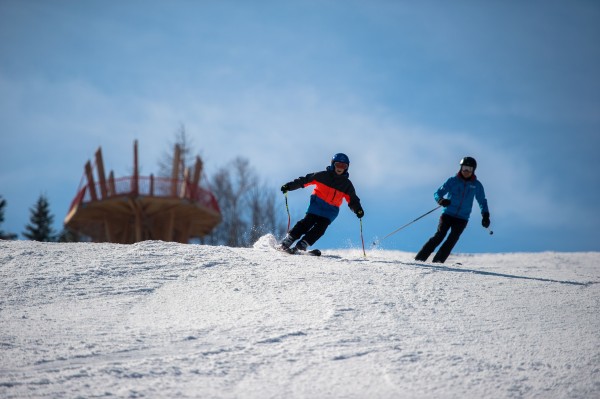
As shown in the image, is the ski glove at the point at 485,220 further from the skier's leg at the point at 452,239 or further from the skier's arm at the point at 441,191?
the skier's arm at the point at 441,191

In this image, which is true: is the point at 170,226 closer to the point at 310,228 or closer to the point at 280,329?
the point at 310,228

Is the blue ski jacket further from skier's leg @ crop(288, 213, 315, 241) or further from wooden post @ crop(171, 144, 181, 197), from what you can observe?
wooden post @ crop(171, 144, 181, 197)

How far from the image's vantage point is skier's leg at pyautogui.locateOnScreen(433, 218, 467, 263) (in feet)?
31.5

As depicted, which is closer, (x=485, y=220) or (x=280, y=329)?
(x=280, y=329)

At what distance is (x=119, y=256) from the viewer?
7.69 metres

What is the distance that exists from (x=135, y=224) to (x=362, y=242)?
1289 centimetres

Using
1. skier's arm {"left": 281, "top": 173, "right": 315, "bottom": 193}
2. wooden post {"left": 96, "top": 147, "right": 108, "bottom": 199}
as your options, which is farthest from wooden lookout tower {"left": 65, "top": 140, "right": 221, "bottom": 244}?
skier's arm {"left": 281, "top": 173, "right": 315, "bottom": 193}

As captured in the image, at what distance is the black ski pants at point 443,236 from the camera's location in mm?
9625

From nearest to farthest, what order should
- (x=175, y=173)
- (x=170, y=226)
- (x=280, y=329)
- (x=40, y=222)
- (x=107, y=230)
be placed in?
(x=280, y=329) → (x=175, y=173) → (x=170, y=226) → (x=107, y=230) → (x=40, y=222)

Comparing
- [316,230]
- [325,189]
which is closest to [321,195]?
[325,189]

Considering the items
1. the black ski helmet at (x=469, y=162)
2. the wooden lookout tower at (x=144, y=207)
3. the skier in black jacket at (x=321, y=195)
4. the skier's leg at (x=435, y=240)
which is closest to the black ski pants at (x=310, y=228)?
the skier in black jacket at (x=321, y=195)

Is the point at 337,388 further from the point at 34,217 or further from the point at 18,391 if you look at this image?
the point at 34,217

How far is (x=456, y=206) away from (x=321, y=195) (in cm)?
207

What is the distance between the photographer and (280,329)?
5.23 meters
